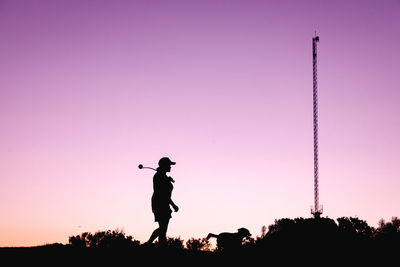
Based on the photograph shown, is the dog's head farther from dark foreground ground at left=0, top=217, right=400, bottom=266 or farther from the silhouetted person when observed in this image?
the silhouetted person

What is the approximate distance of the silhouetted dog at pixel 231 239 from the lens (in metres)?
13.8

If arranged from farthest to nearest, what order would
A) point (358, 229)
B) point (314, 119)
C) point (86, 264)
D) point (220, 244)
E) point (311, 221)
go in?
point (358, 229)
point (311, 221)
point (314, 119)
point (220, 244)
point (86, 264)

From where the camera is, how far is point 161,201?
11477 millimetres

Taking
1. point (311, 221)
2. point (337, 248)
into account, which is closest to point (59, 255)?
point (337, 248)

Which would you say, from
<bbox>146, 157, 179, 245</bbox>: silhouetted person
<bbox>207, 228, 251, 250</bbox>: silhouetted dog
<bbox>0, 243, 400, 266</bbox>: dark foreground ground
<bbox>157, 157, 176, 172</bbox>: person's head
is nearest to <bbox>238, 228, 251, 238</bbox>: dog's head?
<bbox>207, 228, 251, 250</bbox>: silhouetted dog

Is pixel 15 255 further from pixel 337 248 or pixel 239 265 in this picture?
pixel 337 248

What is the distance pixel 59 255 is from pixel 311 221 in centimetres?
4015

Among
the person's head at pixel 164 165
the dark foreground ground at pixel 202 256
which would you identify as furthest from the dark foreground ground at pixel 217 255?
the person's head at pixel 164 165

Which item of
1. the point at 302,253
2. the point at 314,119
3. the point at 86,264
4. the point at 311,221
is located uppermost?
the point at 314,119

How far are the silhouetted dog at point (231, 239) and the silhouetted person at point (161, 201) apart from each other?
2.79m

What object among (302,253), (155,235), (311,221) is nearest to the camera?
(155,235)

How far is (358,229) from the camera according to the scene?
68.6m

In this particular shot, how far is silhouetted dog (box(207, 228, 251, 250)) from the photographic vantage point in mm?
13812

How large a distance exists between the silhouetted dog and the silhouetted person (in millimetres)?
2791
